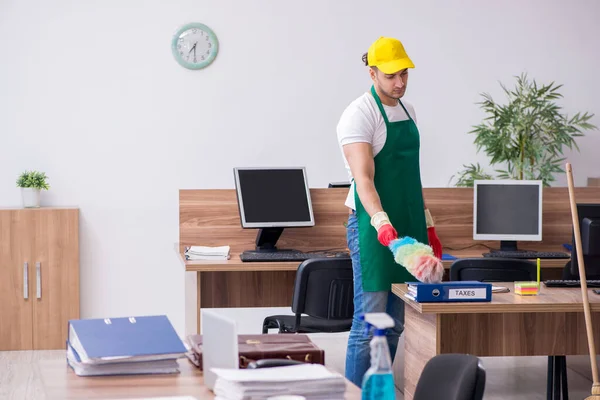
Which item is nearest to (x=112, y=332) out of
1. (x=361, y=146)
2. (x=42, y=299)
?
(x=361, y=146)

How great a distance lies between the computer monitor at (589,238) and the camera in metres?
3.23

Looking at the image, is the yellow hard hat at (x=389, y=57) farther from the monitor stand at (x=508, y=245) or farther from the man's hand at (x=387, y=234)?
the monitor stand at (x=508, y=245)

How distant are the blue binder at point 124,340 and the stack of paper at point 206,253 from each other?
2.46 metres

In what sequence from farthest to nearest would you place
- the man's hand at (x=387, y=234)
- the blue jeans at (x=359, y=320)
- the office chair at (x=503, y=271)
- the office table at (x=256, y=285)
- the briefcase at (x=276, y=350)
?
the office table at (x=256, y=285)
the office chair at (x=503, y=271)
the blue jeans at (x=359, y=320)
the man's hand at (x=387, y=234)
the briefcase at (x=276, y=350)

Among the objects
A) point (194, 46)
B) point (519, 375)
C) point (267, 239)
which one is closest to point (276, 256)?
point (267, 239)

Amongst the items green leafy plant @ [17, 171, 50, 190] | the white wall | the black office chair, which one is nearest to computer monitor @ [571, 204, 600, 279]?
the black office chair

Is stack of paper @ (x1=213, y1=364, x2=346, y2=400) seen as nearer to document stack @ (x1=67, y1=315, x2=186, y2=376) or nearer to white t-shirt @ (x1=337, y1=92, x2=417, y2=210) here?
document stack @ (x1=67, y1=315, x2=186, y2=376)

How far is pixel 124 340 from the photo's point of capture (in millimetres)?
2061

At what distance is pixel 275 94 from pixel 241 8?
650 millimetres

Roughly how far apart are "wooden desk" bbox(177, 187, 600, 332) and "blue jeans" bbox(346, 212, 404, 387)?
4.42 feet

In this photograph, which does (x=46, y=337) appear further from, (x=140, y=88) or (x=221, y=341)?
(x=221, y=341)

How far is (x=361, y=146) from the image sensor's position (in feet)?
11.1

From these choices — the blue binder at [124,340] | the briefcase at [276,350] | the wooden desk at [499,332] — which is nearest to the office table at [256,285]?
the wooden desk at [499,332]

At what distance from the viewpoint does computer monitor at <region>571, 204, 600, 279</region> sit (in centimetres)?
323
